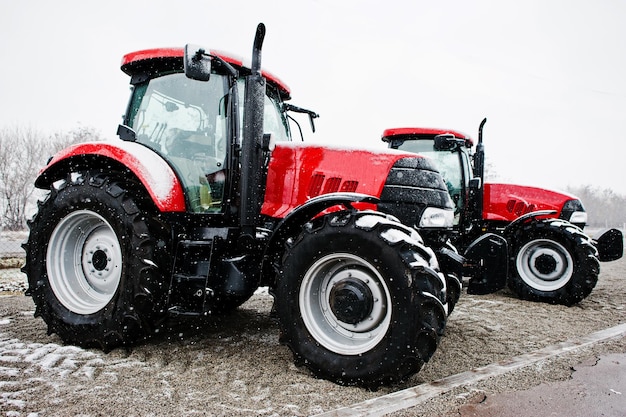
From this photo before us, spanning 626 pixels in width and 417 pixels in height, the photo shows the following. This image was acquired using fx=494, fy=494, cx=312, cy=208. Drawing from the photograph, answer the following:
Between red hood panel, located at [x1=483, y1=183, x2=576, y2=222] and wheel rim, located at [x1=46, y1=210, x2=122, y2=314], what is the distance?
228 inches

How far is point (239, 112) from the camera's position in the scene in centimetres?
399

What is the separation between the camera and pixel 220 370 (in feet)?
11.0

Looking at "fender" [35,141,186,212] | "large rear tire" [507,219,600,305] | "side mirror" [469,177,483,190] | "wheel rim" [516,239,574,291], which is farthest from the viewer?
"side mirror" [469,177,483,190]

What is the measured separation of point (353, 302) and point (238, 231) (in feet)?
4.28

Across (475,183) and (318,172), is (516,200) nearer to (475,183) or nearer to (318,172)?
(475,183)

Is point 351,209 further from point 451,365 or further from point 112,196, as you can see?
point 112,196

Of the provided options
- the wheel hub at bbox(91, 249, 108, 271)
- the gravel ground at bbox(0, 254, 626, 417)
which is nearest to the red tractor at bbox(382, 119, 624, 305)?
the gravel ground at bbox(0, 254, 626, 417)

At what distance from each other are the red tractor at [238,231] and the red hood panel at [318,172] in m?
0.01

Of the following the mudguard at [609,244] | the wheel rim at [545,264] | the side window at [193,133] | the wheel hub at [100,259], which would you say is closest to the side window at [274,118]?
the side window at [193,133]

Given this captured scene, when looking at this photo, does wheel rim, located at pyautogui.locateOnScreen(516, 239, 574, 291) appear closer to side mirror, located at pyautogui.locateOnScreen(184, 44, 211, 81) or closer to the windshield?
the windshield

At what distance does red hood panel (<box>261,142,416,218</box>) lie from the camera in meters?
3.61

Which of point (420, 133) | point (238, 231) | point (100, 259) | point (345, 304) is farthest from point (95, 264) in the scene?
point (420, 133)

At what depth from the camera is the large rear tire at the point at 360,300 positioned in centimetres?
→ 286

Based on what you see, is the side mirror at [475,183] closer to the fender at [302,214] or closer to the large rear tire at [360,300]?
the fender at [302,214]
